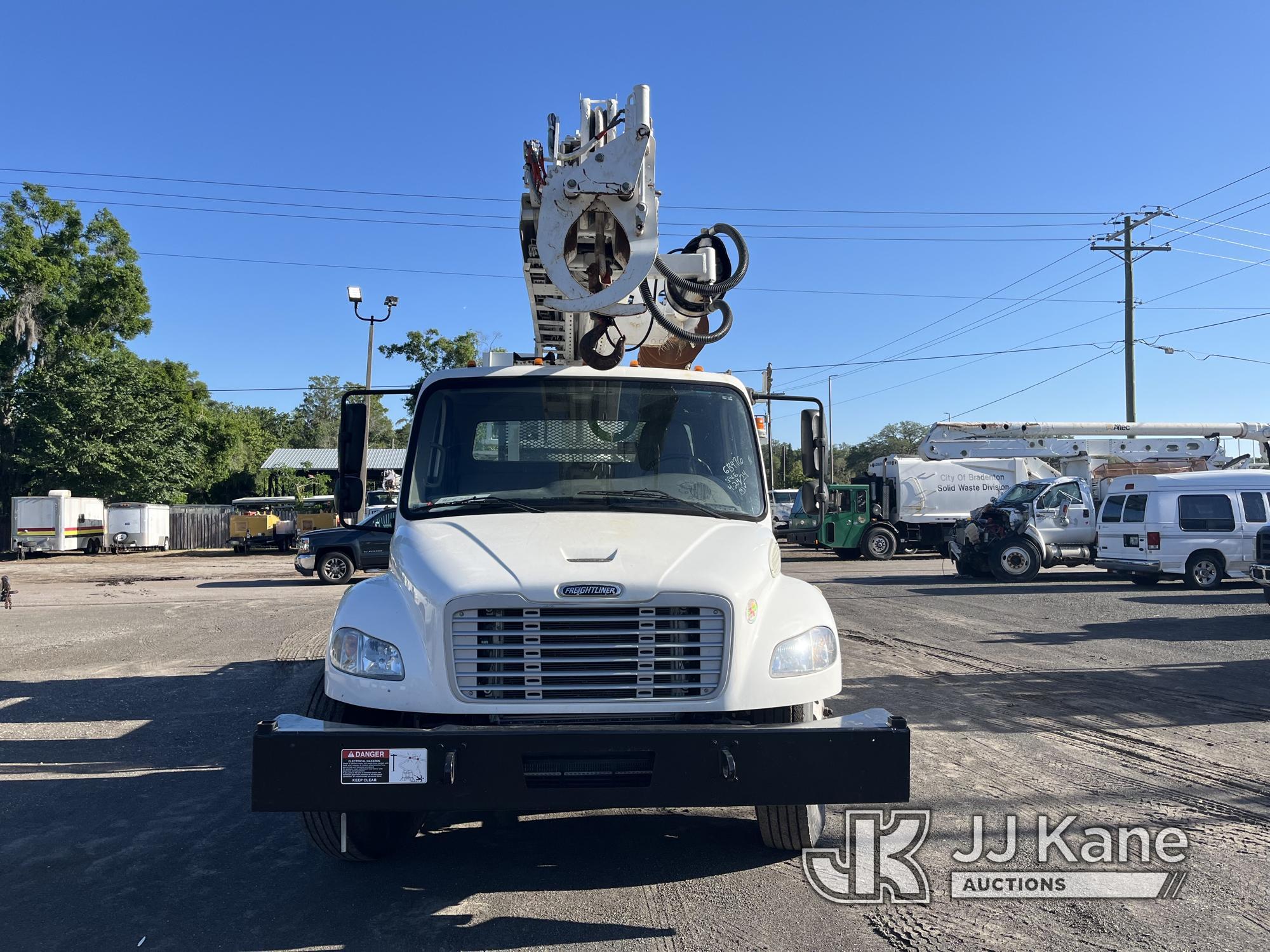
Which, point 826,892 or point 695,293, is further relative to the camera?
point 695,293

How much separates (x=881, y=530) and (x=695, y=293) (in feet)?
75.4

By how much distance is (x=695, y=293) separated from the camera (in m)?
5.66

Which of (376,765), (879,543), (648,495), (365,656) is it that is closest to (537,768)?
(376,765)

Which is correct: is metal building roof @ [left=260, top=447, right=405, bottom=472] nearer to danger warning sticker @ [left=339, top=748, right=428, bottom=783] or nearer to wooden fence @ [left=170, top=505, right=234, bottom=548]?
wooden fence @ [left=170, top=505, right=234, bottom=548]

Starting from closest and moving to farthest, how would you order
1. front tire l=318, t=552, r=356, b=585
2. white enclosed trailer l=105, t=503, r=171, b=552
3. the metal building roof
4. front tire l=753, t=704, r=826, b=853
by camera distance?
front tire l=753, t=704, r=826, b=853, front tire l=318, t=552, r=356, b=585, white enclosed trailer l=105, t=503, r=171, b=552, the metal building roof

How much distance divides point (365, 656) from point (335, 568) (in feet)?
56.6

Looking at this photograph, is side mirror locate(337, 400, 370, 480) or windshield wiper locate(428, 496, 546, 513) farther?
side mirror locate(337, 400, 370, 480)

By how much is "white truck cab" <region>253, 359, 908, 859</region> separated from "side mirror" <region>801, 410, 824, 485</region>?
991mm

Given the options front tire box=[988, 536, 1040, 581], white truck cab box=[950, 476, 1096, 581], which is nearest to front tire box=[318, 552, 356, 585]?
white truck cab box=[950, 476, 1096, 581]

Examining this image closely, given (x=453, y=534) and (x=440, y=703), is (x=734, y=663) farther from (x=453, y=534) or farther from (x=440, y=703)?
(x=453, y=534)

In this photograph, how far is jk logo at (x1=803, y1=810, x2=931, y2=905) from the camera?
3.97 m

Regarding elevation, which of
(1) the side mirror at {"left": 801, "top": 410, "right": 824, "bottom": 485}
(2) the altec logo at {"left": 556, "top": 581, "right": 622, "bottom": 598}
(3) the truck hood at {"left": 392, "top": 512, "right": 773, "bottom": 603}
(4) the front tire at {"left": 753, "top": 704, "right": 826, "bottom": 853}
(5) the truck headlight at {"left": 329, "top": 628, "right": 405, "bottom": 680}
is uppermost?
(1) the side mirror at {"left": 801, "top": 410, "right": 824, "bottom": 485}

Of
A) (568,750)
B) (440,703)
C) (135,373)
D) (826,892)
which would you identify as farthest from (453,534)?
(135,373)

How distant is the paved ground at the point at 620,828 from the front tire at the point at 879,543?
1666cm
